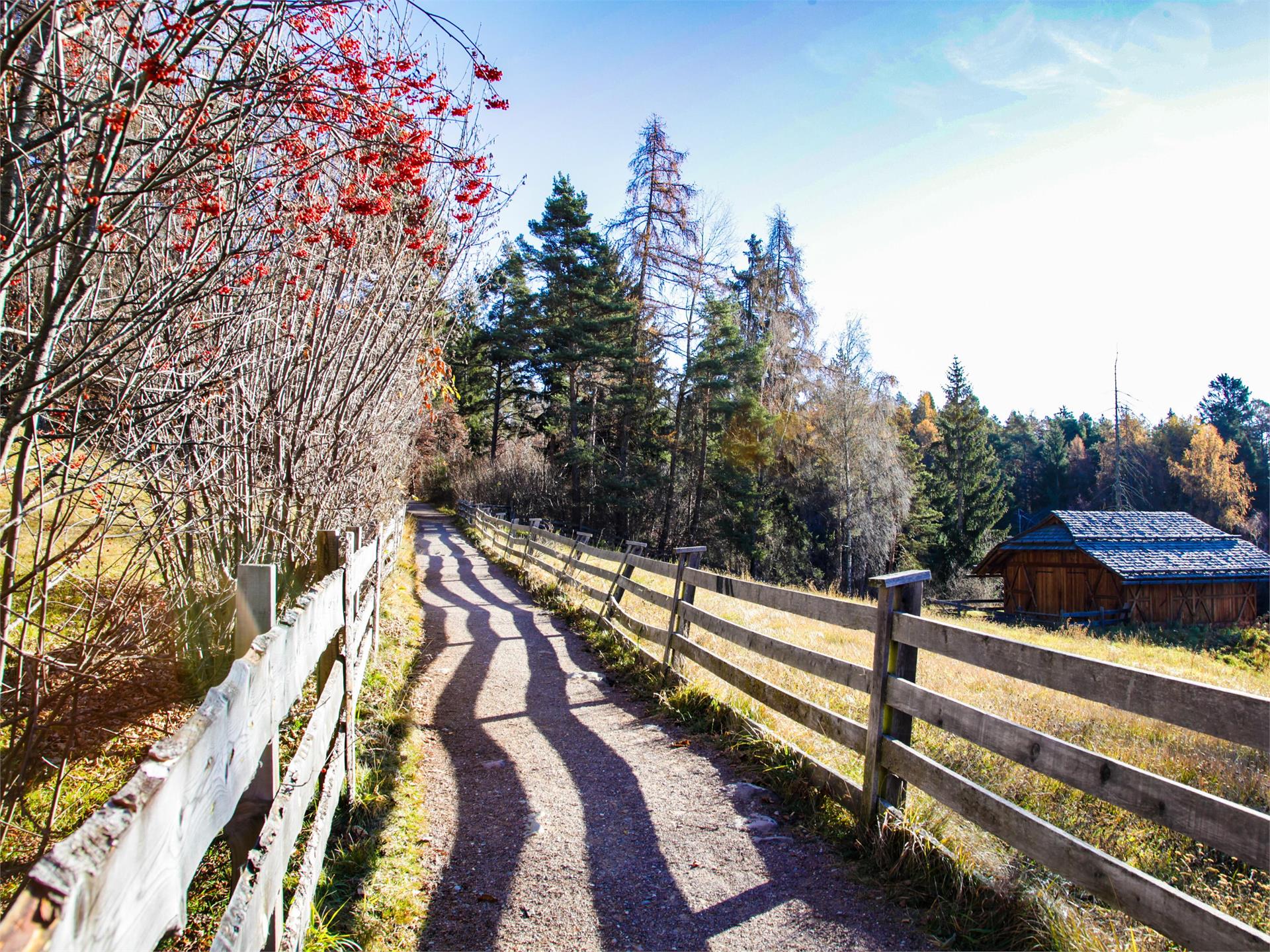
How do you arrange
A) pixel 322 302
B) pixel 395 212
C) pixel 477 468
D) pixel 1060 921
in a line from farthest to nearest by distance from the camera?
1. pixel 477 468
2. pixel 395 212
3. pixel 322 302
4. pixel 1060 921

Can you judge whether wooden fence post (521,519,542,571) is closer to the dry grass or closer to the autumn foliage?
the dry grass

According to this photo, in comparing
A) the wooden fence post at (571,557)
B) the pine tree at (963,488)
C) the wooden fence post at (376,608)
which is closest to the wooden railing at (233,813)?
the wooden fence post at (376,608)

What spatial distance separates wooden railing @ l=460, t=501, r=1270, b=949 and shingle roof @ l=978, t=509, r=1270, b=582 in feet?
92.7

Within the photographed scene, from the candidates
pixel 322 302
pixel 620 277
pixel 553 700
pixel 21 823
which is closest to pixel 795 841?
pixel 553 700

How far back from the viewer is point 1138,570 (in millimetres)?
27250

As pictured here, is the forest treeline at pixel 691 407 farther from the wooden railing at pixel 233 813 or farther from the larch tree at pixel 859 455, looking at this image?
the wooden railing at pixel 233 813

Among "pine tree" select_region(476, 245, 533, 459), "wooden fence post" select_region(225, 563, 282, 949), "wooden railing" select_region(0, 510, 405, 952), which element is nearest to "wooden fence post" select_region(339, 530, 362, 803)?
"wooden railing" select_region(0, 510, 405, 952)

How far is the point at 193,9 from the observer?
224cm

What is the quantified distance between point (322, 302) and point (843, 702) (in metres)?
5.08

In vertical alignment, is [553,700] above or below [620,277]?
below

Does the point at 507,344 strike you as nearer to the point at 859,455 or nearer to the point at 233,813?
the point at 859,455

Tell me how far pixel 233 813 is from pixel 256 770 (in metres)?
0.19

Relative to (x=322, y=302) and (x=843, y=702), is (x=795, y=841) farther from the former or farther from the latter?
(x=322, y=302)

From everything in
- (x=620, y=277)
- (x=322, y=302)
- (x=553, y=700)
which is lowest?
(x=553, y=700)
